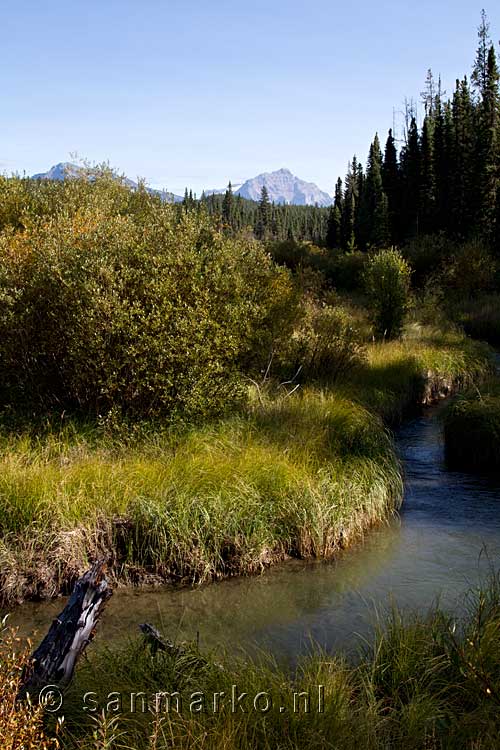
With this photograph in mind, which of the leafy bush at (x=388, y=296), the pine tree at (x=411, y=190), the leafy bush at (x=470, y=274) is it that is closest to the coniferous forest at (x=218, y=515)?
the leafy bush at (x=388, y=296)

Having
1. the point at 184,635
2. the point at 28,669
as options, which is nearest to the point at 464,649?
the point at 184,635

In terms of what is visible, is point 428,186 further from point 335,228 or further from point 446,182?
point 335,228

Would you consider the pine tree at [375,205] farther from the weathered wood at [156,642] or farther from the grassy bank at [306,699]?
the weathered wood at [156,642]

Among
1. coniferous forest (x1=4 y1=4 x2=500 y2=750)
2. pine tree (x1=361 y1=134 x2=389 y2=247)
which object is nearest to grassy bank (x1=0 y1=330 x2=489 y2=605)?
coniferous forest (x1=4 y1=4 x2=500 y2=750)

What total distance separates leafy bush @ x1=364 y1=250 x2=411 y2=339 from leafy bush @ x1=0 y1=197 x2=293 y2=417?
9.56 metres

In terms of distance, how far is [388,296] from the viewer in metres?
19.8

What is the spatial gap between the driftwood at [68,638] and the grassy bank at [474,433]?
8.38m

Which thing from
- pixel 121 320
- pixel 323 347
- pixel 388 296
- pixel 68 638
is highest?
pixel 388 296

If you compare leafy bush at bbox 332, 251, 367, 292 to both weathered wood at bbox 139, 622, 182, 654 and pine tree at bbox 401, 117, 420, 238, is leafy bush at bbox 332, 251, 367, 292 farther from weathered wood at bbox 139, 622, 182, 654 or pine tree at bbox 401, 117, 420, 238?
weathered wood at bbox 139, 622, 182, 654

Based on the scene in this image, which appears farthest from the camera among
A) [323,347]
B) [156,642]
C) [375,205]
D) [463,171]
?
[375,205]

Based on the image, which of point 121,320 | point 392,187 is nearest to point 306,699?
point 121,320

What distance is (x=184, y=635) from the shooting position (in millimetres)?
6461

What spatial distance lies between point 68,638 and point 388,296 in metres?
16.6

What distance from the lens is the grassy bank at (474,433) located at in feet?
38.2
